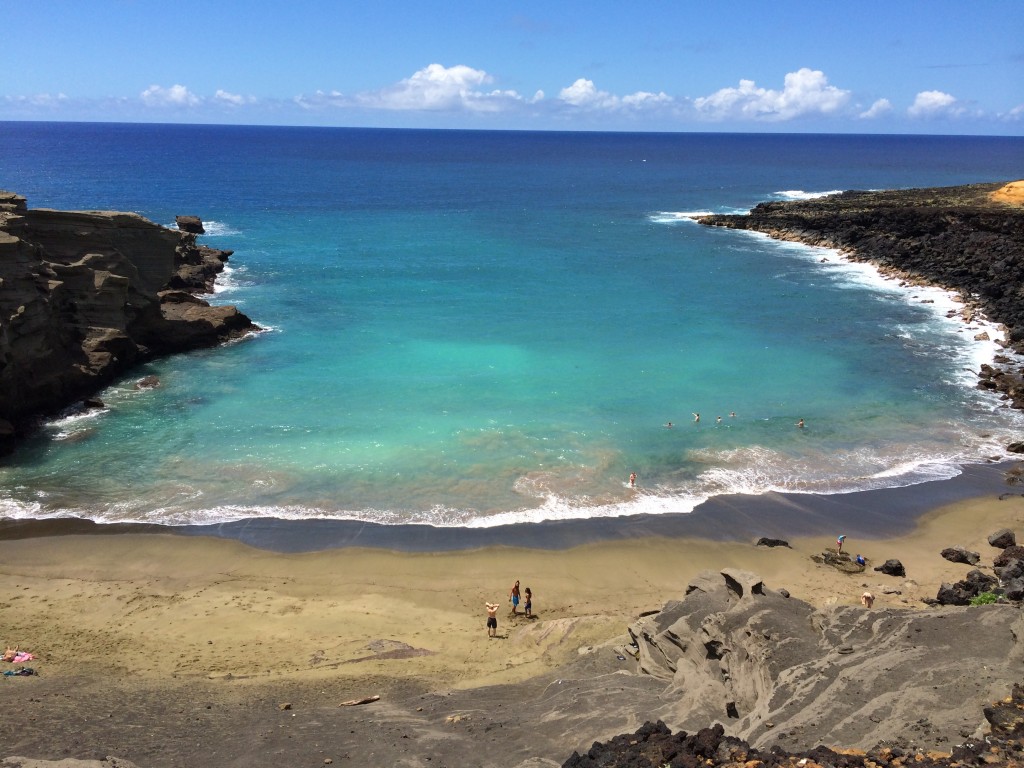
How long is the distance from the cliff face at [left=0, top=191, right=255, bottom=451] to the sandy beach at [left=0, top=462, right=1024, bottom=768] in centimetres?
1022

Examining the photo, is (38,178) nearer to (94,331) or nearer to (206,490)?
(94,331)

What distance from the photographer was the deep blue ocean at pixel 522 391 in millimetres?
28016

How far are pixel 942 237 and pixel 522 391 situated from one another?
47.0 m

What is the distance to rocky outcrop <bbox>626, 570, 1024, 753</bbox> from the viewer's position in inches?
469

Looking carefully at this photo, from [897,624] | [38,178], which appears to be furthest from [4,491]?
[38,178]

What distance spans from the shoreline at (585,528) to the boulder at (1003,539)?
241 cm

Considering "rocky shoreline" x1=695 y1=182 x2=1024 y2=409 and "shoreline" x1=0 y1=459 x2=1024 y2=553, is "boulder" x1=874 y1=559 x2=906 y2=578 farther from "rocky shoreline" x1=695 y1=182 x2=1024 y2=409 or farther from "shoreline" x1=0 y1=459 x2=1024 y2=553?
"rocky shoreline" x1=695 y1=182 x2=1024 y2=409

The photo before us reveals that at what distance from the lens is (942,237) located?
64.9 meters

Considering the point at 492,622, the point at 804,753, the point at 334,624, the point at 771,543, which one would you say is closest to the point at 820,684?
the point at 804,753

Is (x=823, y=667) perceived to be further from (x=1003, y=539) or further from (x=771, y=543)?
(x=1003, y=539)

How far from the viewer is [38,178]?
113 m

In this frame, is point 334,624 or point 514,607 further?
point 514,607

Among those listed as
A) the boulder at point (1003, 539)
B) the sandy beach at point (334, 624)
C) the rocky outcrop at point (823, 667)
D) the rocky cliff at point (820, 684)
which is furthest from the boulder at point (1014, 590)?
the rocky outcrop at point (823, 667)

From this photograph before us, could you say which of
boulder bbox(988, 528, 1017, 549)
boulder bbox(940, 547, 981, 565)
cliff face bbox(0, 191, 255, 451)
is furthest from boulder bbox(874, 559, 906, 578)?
cliff face bbox(0, 191, 255, 451)
